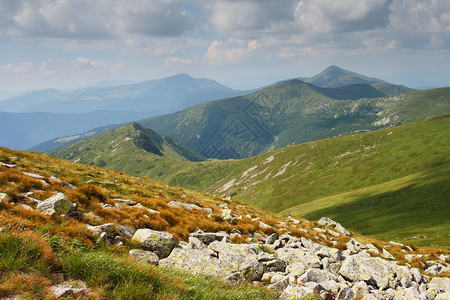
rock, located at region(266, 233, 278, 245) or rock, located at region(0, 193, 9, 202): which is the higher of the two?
rock, located at region(0, 193, 9, 202)

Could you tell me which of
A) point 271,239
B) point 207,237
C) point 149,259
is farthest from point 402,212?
point 149,259

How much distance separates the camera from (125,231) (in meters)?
11.4

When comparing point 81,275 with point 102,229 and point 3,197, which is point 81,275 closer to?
point 102,229

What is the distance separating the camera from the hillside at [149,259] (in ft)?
20.4

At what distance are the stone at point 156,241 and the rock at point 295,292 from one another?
220 inches

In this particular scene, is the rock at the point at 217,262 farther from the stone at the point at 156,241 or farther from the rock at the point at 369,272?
the rock at the point at 369,272

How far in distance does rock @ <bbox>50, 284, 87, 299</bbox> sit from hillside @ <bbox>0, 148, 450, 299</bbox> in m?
0.02

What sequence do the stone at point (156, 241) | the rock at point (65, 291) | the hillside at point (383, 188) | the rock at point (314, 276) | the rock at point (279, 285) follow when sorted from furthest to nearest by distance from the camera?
the hillside at point (383, 188) < the stone at point (156, 241) < the rock at point (314, 276) < the rock at point (279, 285) < the rock at point (65, 291)

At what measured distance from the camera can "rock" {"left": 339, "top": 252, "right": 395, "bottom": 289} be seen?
1213cm

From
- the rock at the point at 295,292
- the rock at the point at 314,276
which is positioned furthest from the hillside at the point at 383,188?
the rock at the point at 295,292

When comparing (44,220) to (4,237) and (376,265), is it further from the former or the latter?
(376,265)

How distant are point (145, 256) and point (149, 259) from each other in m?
0.22

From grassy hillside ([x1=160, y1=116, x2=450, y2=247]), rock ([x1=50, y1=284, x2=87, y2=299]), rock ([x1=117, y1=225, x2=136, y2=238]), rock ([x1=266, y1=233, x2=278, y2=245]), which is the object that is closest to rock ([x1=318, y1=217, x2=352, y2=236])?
rock ([x1=266, y1=233, x2=278, y2=245])

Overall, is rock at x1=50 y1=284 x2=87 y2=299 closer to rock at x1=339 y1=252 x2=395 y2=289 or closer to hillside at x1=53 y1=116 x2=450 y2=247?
rock at x1=339 y1=252 x2=395 y2=289
